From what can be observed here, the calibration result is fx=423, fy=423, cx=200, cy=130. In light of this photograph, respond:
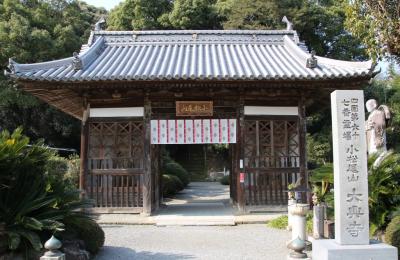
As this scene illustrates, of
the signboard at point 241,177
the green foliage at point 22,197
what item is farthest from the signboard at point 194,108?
the green foliage at point 22,197

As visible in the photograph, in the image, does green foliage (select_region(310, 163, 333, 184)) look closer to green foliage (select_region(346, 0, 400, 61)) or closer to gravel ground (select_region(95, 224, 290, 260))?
gravel ground (select_region(95, 224, 290, 260))

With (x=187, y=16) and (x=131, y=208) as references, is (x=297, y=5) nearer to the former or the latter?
(x=187, y=16)

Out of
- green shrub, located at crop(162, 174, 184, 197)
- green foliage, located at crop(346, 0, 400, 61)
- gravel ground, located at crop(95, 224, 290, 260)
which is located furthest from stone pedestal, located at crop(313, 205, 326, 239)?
green shrub, located at crop(162, 174, 184, 197)

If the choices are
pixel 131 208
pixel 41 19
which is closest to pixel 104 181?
pixel 131 208

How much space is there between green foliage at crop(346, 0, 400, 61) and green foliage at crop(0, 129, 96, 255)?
983 centimetres

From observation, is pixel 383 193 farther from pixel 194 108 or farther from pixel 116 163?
pixel 116 163

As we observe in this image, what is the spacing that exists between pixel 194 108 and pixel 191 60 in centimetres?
210

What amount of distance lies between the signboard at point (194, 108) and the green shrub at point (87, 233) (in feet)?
19.1

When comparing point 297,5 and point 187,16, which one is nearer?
point 297,5

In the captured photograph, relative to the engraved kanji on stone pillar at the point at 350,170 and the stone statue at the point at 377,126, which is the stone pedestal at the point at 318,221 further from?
the stone statue at the point at 377,126

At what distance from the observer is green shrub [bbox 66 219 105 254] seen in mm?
7945

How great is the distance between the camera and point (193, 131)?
523 inches

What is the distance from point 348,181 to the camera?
21.0 feet

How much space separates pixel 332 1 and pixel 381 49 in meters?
25.7
